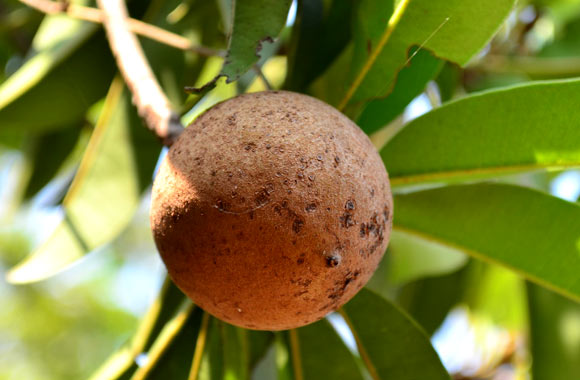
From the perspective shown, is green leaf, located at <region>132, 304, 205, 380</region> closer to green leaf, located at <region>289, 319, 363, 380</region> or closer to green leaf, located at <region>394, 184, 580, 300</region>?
green leaf, located at <region>289, 319, 363, 380</region>

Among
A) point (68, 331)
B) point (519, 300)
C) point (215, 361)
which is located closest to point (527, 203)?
point (215, 361)

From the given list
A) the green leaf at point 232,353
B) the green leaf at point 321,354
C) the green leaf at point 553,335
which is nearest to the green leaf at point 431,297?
the green leaf at point 553,335

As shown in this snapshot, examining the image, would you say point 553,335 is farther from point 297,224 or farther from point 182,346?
point 297,224

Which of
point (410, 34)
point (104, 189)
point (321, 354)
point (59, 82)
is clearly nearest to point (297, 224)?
point (410, 34)

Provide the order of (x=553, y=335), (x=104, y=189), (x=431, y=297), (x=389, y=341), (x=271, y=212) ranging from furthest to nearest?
(x=431, y=297), (x=553, y=335), (x=104, y=189), (x=389, y=341), (x=271, y=212)

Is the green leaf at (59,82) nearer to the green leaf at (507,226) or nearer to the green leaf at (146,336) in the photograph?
the green leaf at (146,336)
